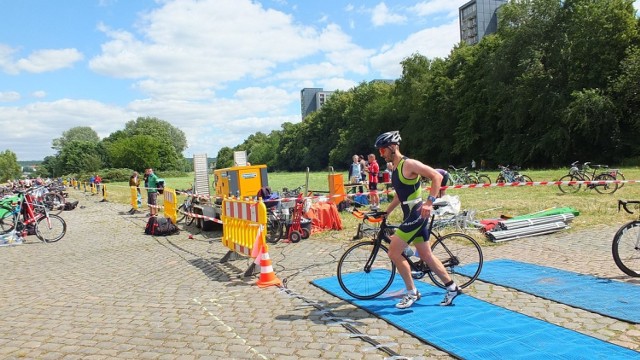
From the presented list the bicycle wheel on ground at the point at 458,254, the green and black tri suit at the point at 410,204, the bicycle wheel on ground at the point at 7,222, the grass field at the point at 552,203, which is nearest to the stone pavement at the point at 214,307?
→ the bicycle wheel on ground at the point at 458,254

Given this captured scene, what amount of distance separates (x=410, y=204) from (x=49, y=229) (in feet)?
36.5

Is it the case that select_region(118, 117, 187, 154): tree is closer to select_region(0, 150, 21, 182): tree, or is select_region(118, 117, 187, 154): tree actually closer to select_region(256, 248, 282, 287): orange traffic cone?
select_region(0, 150, 21, 182): tree

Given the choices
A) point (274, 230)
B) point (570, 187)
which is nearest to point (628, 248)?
point (274, 230)

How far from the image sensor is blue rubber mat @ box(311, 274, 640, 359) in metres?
3.97

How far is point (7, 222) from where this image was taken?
13031 millimetres

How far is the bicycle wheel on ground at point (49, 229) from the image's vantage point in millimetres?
12445

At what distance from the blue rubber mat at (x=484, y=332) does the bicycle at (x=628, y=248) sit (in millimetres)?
2140

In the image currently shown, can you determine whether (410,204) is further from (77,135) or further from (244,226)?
(77,135)

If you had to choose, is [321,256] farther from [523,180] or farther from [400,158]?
A: [523,180]

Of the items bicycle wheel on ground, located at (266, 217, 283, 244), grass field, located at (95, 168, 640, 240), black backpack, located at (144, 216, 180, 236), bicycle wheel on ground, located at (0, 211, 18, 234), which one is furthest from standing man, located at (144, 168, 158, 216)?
bicycle wheel on ground, located at (266, 217, 283, 244)

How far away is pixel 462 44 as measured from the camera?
58.9m

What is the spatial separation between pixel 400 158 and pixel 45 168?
13448 centimetres

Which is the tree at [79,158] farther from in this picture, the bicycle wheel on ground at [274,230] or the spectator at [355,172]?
the bicycle wheel on ground at [274,230]

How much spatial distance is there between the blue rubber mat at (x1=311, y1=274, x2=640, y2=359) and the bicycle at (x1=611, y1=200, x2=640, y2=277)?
214cm
